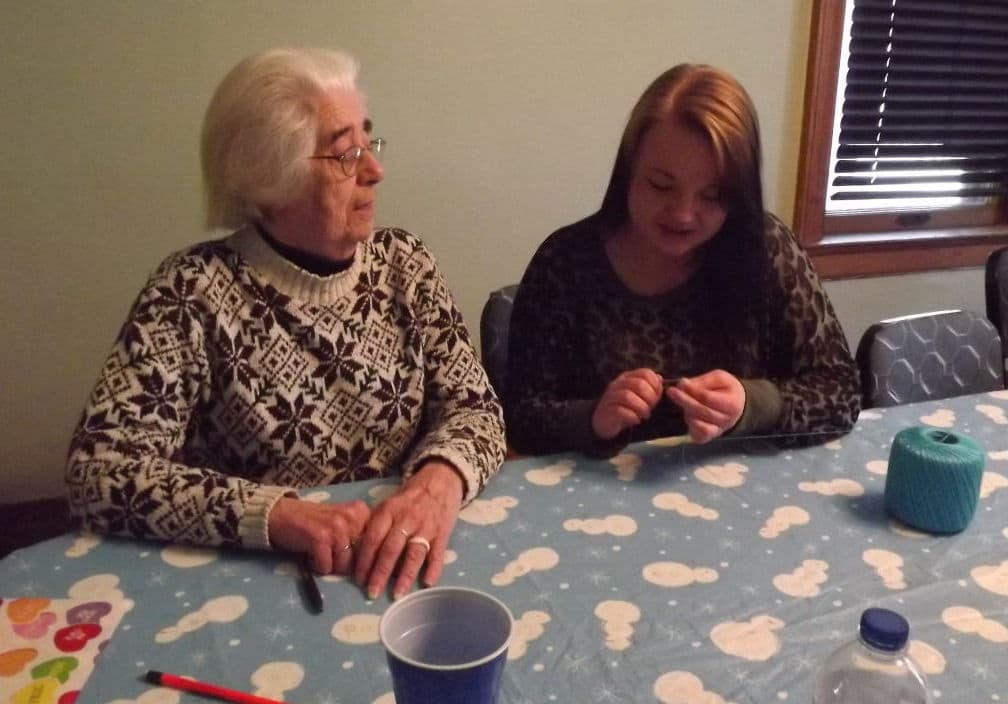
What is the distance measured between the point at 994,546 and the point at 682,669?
1.59ft

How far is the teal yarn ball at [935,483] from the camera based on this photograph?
103 centimetres

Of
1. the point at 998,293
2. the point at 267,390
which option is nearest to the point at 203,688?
the point at 267,390

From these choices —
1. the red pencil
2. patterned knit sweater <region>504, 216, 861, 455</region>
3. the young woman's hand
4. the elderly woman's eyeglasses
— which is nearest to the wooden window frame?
patterned knit sweater <region>504, 216, 861, 455</region>

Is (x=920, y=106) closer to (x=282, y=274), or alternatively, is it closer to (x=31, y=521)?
(x=282, y=274)

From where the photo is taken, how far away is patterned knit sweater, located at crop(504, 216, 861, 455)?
140 centimetres

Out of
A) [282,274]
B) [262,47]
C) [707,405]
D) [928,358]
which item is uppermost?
[262,47]

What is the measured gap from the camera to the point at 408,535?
96cm

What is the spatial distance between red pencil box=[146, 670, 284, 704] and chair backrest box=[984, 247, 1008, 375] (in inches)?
75.7

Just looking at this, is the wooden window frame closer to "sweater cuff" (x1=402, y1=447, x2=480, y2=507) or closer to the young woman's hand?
the young woman's hand

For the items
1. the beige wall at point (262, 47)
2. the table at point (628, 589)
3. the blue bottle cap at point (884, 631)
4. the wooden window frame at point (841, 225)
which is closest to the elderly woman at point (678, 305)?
the table at point (628, 589)

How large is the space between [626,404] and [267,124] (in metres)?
0.65

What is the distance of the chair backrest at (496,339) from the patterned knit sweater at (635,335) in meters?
0.12

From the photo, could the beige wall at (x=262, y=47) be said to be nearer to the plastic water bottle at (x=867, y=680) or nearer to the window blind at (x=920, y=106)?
the window blind at (x=920, y=106)

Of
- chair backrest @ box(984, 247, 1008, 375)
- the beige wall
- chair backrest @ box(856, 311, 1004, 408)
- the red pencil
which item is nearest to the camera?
the red pencil
